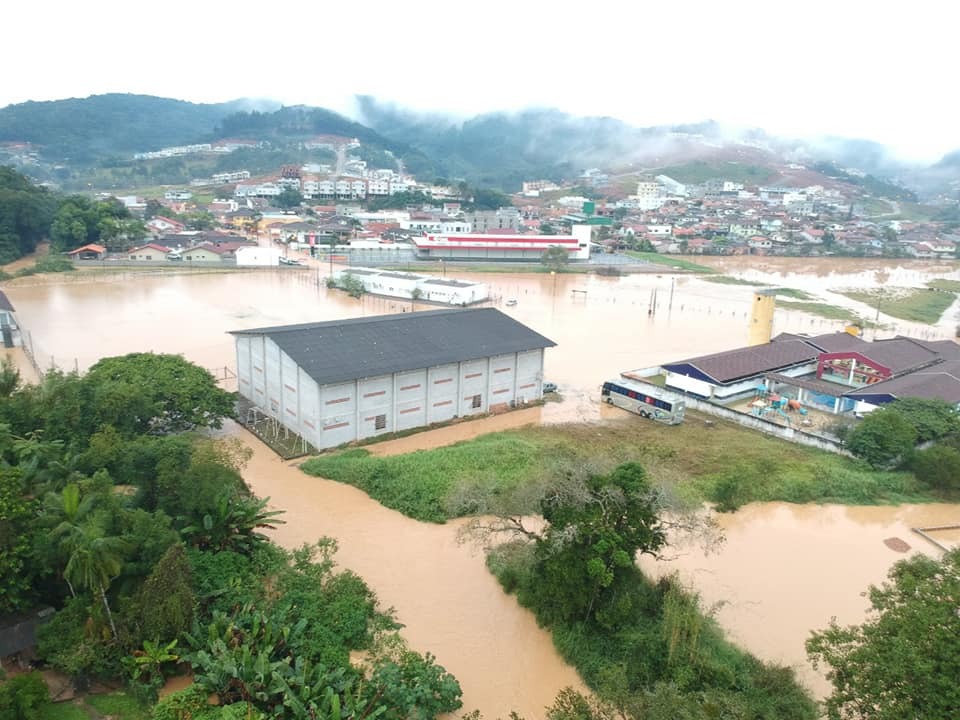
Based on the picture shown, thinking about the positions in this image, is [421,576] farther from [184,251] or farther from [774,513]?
[184,251]

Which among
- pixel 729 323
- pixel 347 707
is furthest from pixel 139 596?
pixel 729 323

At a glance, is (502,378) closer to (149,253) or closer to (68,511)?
(68,511)

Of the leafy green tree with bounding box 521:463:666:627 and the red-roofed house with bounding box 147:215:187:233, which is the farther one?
the red-roofed house with bounding box 147:215:187:233

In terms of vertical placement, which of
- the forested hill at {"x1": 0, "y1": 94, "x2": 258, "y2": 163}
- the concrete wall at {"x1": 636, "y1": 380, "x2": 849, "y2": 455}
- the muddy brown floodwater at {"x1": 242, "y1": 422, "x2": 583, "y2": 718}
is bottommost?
the muddy brown floodwater at {"x1": 242, "y1": 422, "x2": 583, "y2": 718}

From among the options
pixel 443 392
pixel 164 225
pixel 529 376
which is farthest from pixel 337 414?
pixel 164 225

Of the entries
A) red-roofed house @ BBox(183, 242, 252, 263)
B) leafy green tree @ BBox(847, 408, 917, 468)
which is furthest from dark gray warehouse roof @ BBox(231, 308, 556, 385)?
red-roofed house @ BBox(183, 242, 252, 263)

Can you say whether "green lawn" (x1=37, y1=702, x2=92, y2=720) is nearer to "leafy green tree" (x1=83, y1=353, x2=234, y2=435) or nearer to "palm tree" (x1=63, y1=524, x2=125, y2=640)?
"palm tree" (x1=63, y1=524, x2=125, y2=640)
